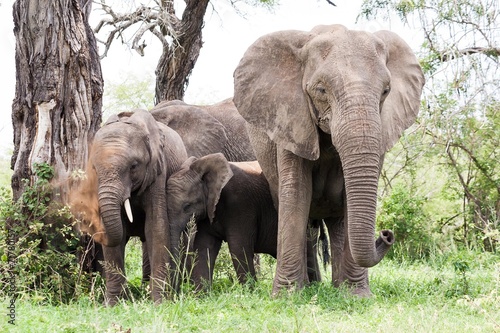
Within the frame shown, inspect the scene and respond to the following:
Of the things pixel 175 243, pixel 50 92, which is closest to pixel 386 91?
pixel 175 243

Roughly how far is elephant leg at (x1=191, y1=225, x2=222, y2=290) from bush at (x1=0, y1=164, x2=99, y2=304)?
1.02 meters

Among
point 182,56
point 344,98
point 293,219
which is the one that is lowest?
point 293,219

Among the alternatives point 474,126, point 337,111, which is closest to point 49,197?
point 337,111

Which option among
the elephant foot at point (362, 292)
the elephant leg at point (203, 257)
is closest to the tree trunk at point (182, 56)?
the elephant leg at point (203, 257)

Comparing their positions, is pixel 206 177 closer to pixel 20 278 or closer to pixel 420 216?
pixel 20 278

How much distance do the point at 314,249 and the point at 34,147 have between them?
2.87m

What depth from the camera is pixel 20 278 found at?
25.8 ft

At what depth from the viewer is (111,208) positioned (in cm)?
759

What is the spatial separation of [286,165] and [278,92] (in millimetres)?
617

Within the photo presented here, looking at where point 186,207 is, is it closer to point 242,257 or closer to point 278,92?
point 242,257

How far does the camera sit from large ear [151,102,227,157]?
10547mm

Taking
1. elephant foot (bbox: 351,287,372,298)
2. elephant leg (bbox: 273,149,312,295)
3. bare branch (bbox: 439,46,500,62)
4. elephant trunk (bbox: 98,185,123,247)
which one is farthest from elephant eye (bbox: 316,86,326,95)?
bare branch (bbox: 439,46,500,62)

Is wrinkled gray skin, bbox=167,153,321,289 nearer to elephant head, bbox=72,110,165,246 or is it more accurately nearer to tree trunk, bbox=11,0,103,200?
elephant head, bbox=72,110,165,246

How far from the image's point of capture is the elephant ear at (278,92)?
757 cm
